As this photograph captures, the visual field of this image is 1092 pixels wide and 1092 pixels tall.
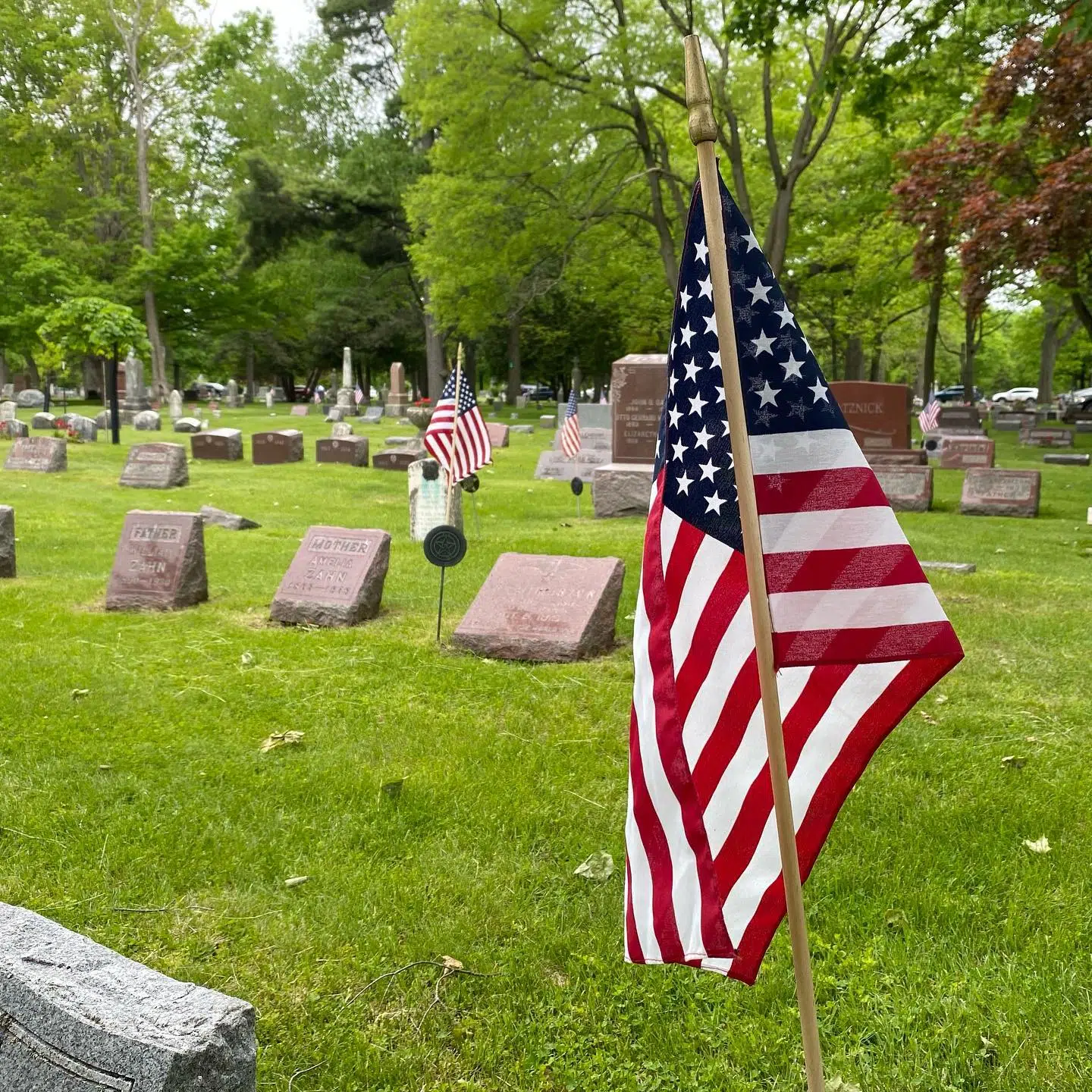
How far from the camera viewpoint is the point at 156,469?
1858 cm

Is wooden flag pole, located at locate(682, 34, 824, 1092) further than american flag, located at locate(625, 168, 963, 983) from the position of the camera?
No

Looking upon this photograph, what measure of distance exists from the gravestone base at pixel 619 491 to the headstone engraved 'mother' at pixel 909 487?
3.77 metres

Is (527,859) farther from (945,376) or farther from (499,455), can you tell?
(945,376)

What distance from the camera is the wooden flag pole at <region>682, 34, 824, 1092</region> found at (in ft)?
7.46

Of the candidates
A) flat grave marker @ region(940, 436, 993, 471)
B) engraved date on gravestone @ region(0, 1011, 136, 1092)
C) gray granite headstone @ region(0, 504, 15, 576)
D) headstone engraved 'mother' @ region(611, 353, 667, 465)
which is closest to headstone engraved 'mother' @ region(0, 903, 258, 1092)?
engraved date on gravestone @ region(0, 1011, 136, 1092)

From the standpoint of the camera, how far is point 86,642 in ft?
24.7

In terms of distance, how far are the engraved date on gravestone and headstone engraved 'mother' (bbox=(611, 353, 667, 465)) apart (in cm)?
1583

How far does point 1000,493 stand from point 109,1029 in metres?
15.3

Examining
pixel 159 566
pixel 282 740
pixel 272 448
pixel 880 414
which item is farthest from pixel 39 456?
pixel 282 740

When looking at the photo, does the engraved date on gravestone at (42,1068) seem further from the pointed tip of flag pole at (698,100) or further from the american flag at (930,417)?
the american flag at (930,417)

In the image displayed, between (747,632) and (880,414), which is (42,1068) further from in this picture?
(880,414)

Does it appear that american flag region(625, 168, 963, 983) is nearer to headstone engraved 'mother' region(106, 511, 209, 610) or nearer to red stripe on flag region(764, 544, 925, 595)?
red stripe on flag region(764, 544, 925, 595)

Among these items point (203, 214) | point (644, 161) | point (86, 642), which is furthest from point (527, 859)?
point (203, 214)

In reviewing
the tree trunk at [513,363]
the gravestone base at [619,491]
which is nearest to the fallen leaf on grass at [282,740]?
the gravestone base at [619,491]
